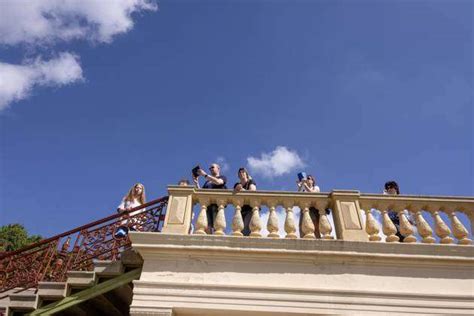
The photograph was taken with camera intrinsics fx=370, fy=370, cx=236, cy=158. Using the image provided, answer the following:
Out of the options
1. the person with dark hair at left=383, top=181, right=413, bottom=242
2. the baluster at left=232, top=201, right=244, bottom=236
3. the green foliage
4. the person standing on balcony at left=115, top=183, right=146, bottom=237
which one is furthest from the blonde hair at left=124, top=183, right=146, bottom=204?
the green foliage

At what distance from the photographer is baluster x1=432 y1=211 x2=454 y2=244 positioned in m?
5.85

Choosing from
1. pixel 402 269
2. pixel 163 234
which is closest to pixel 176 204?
pixel 163 234

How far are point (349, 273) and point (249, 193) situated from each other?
6.59ft

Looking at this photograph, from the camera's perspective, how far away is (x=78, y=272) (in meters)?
5.97

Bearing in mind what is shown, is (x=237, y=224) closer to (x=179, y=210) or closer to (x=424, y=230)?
(x=179, y=210)

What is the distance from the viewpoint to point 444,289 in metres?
5.48

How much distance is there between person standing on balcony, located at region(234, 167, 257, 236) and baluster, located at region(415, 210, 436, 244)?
276cm

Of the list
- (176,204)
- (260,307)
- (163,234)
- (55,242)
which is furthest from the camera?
(55,242)

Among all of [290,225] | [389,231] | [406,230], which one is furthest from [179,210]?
[406,230]

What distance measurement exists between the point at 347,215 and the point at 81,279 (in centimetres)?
444

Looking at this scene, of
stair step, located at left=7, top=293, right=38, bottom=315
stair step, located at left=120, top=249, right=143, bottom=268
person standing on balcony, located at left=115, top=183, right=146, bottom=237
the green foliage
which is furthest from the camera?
the green foliage

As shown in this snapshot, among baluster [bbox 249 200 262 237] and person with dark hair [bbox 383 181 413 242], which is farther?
person with dark hair [bbox 383 181 413 242]

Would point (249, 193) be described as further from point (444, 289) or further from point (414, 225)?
point (444, 289)

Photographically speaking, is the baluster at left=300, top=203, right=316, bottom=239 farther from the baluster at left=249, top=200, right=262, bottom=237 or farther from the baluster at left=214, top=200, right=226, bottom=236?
the baluster at left=214, top=200, right=226, bottom=236
